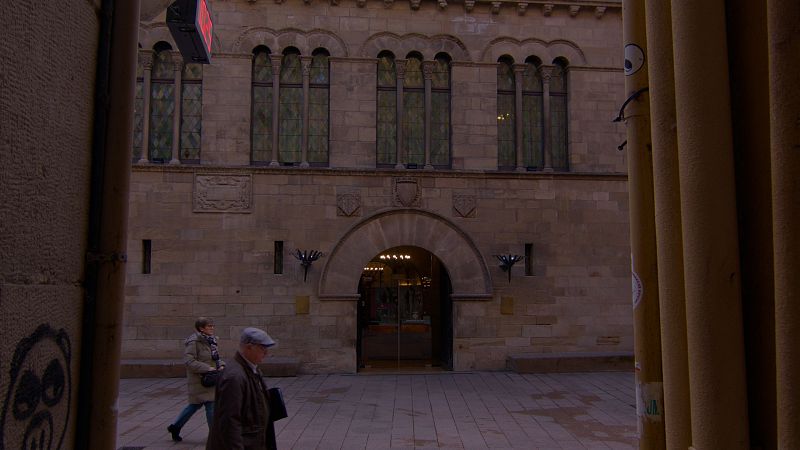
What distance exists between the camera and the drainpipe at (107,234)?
2795 millimetres

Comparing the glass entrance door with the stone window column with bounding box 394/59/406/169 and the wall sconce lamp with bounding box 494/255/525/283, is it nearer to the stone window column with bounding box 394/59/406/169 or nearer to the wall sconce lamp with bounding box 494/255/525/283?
the wall sconce lamp with bounding box 494/255/525/283

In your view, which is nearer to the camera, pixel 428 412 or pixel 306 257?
pixel 428 412

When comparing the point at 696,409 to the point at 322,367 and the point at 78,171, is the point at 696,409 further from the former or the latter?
the point at 322,367

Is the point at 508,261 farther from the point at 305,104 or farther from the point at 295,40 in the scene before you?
the point at 295,40

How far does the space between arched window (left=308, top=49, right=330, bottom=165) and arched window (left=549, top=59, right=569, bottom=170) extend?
19.2ft

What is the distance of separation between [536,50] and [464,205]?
14.9 ft

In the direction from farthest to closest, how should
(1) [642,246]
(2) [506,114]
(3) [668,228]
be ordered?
1. (2) [506,114]
2. (1) [642,246]
3. (3) [668,228]

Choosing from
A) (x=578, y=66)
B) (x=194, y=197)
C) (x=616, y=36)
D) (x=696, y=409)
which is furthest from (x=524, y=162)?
(x=696, y=409)

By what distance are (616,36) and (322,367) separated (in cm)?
1132

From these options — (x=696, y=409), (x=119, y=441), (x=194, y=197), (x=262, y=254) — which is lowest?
(x=119, y=441)

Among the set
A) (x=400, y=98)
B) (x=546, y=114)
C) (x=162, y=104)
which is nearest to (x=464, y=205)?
(x=400, y=98)

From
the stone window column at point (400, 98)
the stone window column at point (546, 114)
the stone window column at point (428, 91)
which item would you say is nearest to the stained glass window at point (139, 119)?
the stone window column at point (400, 98)

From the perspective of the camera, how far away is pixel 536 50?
15688mm

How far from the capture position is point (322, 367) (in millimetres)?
14328
